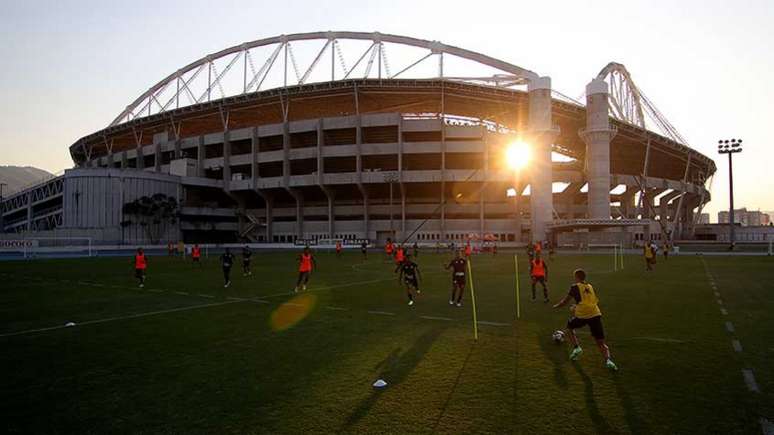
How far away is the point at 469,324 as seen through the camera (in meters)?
11.6

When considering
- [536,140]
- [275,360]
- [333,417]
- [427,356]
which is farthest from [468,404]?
[536,140]

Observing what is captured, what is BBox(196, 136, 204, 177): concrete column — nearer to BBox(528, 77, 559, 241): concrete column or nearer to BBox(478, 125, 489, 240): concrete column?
BBox(478, 125, 489, 240): concrete column

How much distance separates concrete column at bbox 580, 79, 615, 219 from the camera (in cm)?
6988

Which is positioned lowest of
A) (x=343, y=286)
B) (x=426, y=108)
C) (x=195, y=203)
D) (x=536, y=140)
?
(x=343, y=286)

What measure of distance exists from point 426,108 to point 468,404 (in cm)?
7248

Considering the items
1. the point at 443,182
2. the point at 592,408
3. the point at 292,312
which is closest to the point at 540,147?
the point at 443,182

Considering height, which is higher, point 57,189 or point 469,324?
point 57,189

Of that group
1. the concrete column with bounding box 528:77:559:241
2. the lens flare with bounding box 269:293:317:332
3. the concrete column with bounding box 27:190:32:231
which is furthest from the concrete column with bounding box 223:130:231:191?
the lens flare with bounding box 269:293:317:332

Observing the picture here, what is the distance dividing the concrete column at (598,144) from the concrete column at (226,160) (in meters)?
56.3

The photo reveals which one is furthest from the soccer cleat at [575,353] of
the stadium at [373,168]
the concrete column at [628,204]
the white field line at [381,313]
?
the concrete column at [628,204]

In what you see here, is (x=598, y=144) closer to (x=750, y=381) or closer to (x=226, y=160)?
(x=226, y=160)

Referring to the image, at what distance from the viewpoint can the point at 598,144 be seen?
7031 cm

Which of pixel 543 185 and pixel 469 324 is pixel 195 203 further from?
pixel 469 324

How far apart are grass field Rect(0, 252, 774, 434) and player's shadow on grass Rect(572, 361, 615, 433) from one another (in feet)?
0.09
